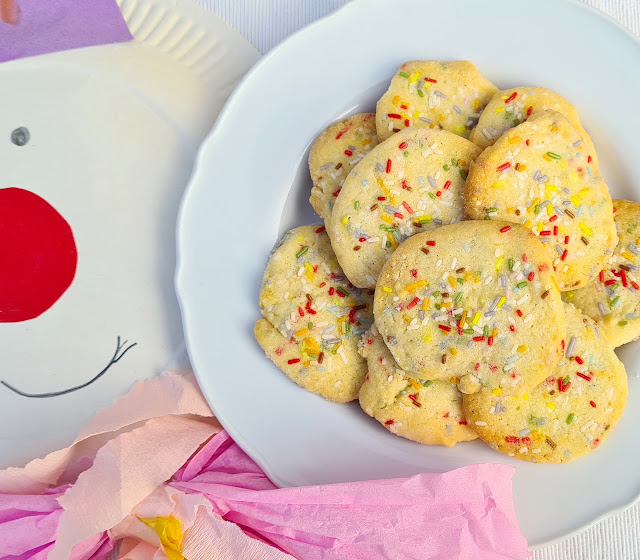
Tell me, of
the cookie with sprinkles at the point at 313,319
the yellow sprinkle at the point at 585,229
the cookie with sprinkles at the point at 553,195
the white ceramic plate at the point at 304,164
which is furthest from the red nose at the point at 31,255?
the yellow sprinkle at the point at 585,229

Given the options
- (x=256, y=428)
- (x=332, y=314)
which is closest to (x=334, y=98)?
(x=332, y=314)

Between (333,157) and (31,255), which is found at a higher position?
(333,157)

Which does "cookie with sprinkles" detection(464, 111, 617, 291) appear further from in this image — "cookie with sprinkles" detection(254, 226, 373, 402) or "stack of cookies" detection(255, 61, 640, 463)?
"cookie with sprinkles" detection(254, 226, 373, 402)

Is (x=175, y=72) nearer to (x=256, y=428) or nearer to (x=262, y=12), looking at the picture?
(x=262, y=12)

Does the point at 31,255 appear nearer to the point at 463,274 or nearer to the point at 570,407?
the point at 463,274

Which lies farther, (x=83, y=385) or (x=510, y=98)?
(x=83, y=385)

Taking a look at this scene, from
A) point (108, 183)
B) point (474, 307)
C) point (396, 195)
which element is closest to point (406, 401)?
point (474, 307)
